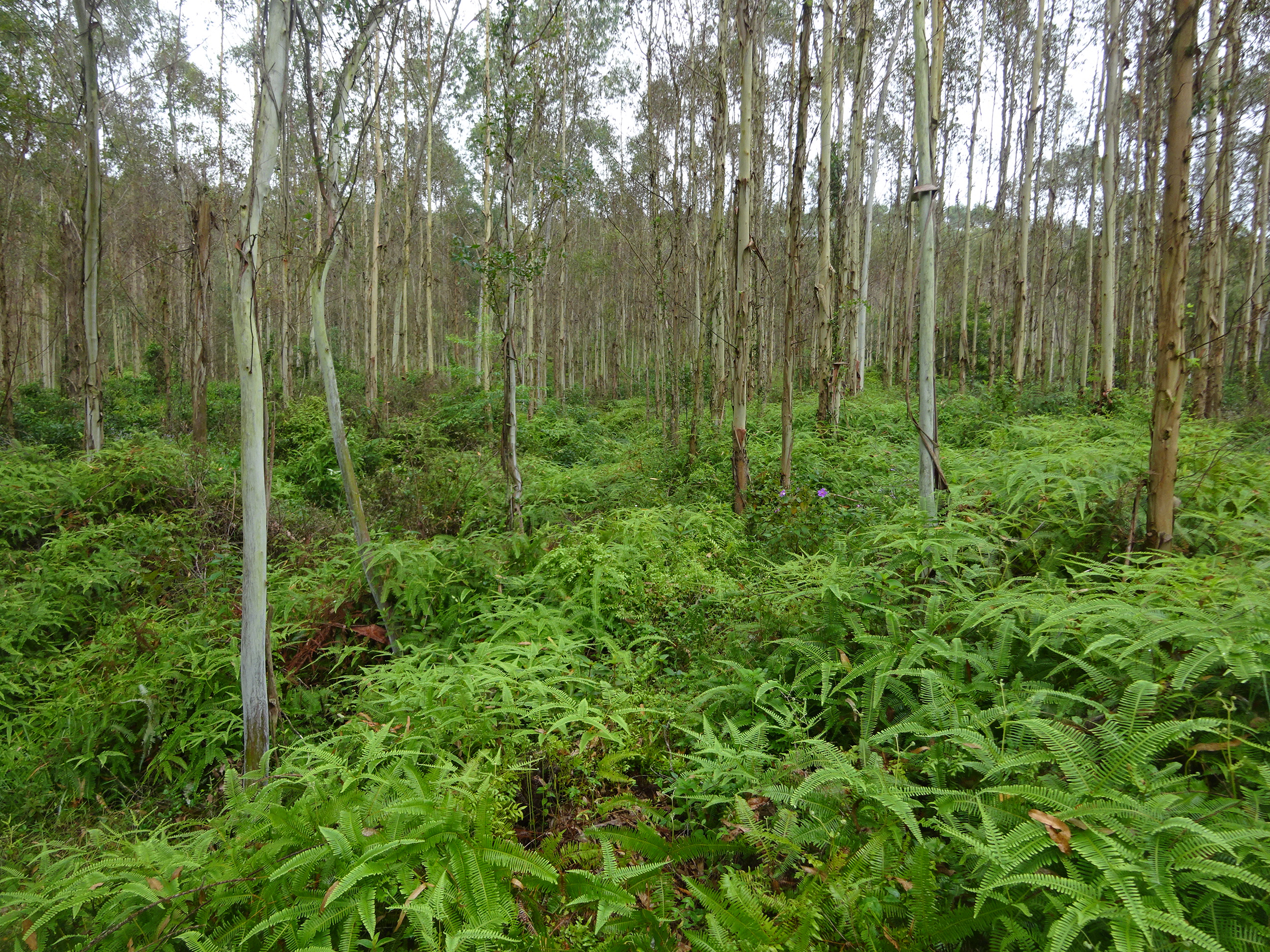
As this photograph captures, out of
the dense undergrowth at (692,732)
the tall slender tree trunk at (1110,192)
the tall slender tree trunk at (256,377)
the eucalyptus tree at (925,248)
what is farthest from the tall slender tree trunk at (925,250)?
the tall slender tree trunk at (1110,192)

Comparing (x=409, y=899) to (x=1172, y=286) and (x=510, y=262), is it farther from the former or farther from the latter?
(x=510, y=262)

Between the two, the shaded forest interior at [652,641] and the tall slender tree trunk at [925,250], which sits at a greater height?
the tall slender tree trunk at [925,250]

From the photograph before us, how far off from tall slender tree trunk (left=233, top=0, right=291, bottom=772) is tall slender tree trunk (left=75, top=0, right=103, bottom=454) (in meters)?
6.36

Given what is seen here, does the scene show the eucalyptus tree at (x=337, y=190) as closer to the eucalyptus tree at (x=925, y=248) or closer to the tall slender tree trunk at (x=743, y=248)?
the tall slender tree trunk at (x=743, y=248)

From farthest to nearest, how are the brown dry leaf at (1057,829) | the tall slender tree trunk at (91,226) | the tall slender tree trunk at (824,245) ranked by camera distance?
1. the tall slender tree trunk at (824,245)
2. the tall slender tree trunk at (91,226)
3. the brown dry leaf at (1057,829)

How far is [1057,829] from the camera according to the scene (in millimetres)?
1553

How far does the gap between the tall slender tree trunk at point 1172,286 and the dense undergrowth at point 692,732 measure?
0.33 m

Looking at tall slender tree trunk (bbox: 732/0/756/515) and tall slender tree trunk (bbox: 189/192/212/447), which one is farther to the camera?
tall slender tree trunk (bbox: 732/0/756/515)

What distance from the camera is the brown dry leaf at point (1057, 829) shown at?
151cm

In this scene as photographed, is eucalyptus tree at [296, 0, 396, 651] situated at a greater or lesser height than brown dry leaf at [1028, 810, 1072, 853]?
greater

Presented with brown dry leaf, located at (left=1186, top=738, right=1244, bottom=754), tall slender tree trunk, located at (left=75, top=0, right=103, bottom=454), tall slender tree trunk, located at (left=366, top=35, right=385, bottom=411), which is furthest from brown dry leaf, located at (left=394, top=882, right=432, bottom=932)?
tall slender tree trunk, located at (left=366, top=35, right=385, bottom=411)

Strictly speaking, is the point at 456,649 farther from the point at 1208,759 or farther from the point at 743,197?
the point at 743,197

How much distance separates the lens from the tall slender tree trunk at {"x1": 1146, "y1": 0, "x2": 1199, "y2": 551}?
2.74 m

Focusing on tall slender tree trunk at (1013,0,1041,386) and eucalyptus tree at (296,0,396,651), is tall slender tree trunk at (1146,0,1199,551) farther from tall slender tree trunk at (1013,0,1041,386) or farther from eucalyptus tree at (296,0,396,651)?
tall slender tree trunk at (1013,0,1041,386)
